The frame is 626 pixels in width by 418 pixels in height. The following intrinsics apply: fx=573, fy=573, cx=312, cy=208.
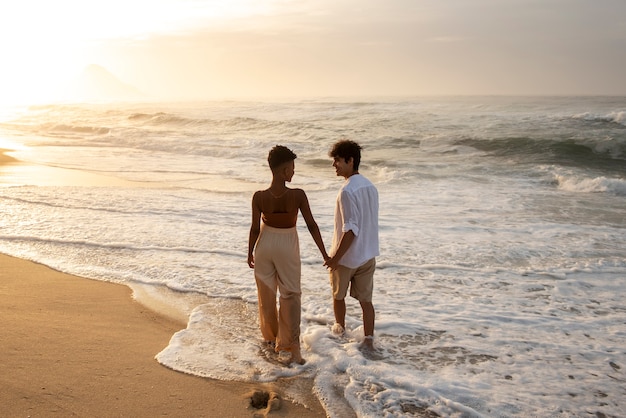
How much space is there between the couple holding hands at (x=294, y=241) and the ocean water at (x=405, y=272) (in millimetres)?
327

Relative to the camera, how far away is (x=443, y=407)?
3783 millimetres

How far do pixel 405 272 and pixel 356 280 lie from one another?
2.36m

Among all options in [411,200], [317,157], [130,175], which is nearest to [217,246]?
[411,200]

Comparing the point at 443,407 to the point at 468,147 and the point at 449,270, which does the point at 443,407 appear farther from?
the point at 468,147

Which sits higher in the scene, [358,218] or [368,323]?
[358,218]

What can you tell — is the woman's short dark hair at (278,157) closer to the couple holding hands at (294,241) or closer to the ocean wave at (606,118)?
the couple holding hands at (294,241)

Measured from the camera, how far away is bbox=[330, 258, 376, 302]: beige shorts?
460 cm

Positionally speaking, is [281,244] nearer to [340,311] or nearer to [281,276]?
[281,276]

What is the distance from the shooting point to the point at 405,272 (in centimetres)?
689

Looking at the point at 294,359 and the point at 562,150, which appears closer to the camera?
the point at 294,359

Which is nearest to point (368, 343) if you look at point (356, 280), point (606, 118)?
point (356, 280)

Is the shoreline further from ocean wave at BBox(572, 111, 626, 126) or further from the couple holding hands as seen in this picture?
ocean wave at BBox(572, 111, 626, 126)

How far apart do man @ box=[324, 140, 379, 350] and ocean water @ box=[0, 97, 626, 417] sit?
0.44 m

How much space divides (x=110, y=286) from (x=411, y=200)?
7249 millimetres
